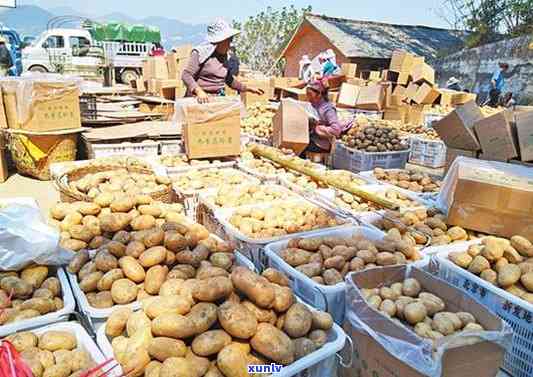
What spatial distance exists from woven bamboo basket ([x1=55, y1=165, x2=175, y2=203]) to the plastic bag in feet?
3.14

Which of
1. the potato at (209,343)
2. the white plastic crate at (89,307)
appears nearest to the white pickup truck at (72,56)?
the white plastic crate at (89,307)

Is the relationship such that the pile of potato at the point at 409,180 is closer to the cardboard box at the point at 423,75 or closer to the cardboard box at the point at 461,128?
the cardboard box at the point at 461,128

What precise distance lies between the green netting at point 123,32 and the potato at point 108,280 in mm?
22430

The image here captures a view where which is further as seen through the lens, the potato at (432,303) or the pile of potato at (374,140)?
the pile of potato at (374,140)

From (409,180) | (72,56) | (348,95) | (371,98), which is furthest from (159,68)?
(72,56)

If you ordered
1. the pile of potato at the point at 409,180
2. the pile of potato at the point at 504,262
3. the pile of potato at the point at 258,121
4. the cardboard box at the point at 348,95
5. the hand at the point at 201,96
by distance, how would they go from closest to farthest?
the pile of potato at the point at 504,262 < the pile of potato at the point at 409,180 < the hand at the point at 201,96 < the pile of potato at the point at 258,121 < the cardboard box at the point at 348,95

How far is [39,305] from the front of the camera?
1804 millimetres

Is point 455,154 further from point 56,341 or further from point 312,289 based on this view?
point 56,341

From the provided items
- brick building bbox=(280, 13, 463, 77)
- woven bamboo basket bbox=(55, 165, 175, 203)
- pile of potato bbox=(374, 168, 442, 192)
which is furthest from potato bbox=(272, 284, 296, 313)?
brick building bbox=(280, 13, 463, 77)

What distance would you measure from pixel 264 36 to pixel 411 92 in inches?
743

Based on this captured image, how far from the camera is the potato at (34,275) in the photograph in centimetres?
198

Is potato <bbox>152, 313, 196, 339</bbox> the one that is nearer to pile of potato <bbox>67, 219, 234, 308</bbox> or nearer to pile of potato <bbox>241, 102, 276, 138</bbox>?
pile of potato <bbox>67, 219, 234, 308</bbox>

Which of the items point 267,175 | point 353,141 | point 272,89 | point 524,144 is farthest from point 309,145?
point 272,89

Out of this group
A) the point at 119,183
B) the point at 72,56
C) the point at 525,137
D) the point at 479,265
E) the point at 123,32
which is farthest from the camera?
the point at 123,32
